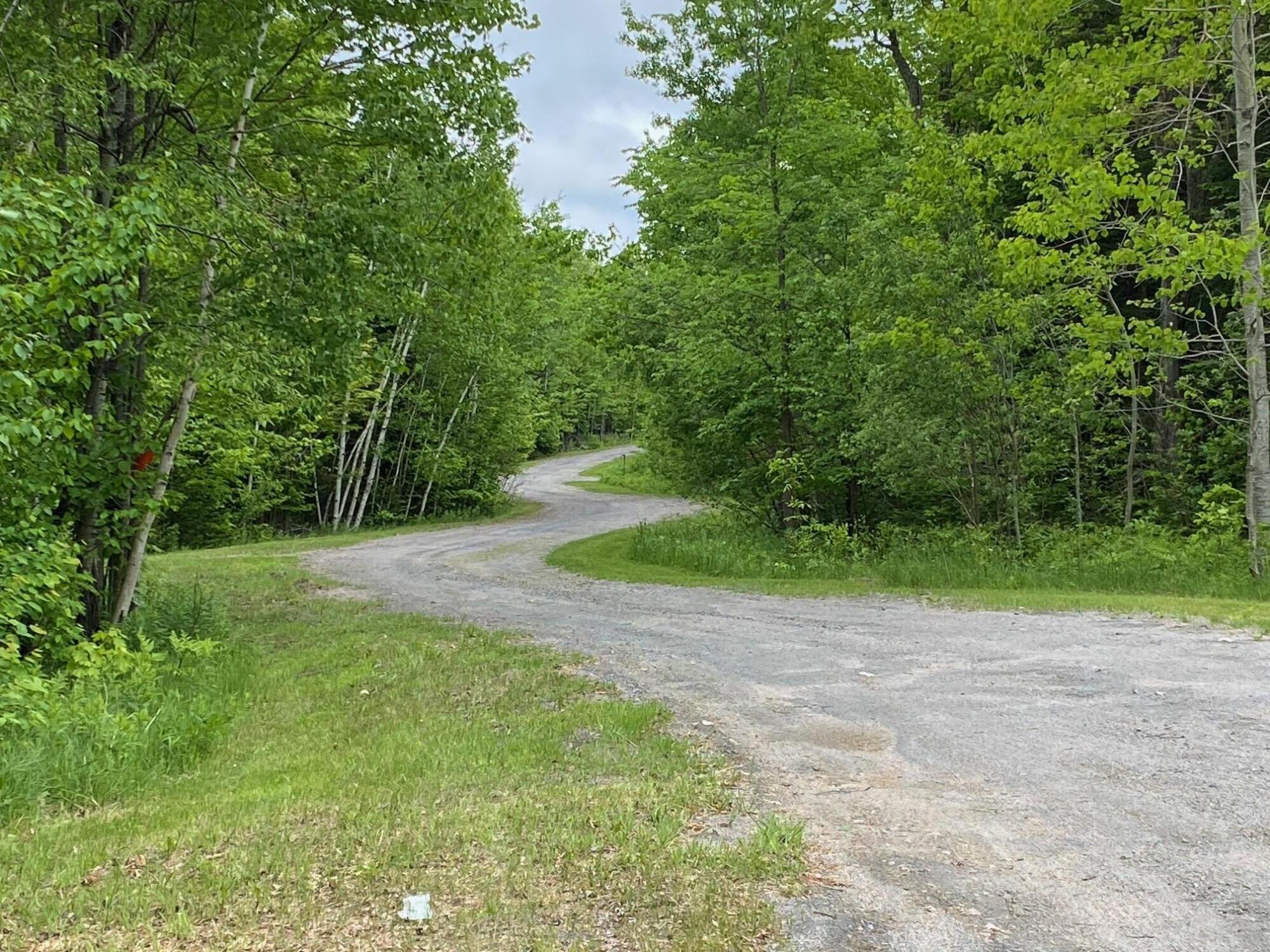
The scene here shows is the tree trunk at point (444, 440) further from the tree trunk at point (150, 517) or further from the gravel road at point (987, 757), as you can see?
the tree trunk at point (150, 517)

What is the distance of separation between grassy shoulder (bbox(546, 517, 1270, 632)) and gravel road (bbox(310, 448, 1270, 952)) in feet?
1.84

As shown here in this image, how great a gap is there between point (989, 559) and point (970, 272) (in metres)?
4.23

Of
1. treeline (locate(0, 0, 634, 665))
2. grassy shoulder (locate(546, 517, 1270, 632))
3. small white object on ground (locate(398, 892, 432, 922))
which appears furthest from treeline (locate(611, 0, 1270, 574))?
small white object on ground (locate(398, 892, 432, 922))

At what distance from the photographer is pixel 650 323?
15188mm

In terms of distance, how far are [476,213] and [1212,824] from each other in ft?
27.4

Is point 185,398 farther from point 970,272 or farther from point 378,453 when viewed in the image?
point 378,453

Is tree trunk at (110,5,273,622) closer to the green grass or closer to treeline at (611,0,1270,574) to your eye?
treeline at (611,0,1270,574)

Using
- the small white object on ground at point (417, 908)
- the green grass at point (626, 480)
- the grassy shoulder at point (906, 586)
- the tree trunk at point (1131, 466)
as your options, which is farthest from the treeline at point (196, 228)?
the green grass at point (626, 480)

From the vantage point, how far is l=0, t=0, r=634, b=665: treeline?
5922mm

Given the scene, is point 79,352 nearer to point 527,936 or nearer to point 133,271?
point 133,271

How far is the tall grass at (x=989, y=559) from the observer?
1002 cm

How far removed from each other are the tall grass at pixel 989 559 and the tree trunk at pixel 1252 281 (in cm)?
81

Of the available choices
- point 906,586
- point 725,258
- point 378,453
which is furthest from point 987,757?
point 378,453

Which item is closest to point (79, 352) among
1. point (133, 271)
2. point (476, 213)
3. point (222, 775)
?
point (133, 271)
